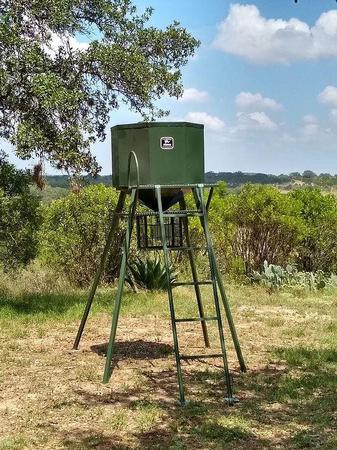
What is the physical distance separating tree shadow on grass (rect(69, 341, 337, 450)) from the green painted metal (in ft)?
7.95

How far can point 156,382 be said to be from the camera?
25.3ft

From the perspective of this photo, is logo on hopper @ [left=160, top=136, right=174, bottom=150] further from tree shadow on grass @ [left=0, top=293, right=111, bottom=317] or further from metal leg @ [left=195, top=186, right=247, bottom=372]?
tree shadow on grass @ [left=0, top=293, right=111, bottom=317]

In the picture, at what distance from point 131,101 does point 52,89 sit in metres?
2.25

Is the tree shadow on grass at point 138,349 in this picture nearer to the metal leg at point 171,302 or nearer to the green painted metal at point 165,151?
the metal leg at point 171,302

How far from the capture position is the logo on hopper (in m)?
7.67

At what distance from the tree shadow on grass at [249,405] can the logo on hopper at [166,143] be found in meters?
2.80

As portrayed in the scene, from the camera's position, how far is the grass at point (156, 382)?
5.95m

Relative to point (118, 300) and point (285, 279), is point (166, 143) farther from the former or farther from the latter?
point (285, 279)

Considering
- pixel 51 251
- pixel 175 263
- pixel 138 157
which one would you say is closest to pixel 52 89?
pixel 138 157

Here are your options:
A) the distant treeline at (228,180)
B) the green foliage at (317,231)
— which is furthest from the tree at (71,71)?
the green foliage at (317,231)

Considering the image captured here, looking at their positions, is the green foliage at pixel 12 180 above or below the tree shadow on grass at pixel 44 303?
above

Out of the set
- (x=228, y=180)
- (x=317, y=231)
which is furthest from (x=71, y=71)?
(x=228, y=180)

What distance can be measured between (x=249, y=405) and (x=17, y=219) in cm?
761

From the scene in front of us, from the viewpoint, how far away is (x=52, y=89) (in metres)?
10.1
